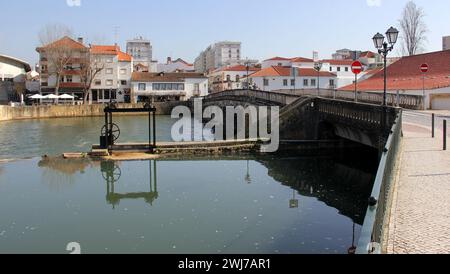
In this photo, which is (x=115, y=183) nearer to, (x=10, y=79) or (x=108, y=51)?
(x=108, y=51)

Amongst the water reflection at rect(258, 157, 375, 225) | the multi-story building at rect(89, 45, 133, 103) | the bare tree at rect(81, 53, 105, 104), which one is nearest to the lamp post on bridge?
the water reflection at rect(258, 157, 375, 225)

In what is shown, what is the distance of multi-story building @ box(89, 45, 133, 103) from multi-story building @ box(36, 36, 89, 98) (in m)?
2.74

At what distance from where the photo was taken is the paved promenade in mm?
8648

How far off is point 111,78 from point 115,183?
73.9 meters

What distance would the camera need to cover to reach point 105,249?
13.1m

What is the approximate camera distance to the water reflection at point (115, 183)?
19741 mm

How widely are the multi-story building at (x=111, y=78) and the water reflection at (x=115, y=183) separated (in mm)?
67149

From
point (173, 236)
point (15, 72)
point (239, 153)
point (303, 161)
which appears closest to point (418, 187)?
point (173, 236)

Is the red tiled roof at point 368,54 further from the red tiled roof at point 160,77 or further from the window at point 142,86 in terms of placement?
the window at point 142,86

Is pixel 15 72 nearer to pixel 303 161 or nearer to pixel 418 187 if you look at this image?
pixel 303 161

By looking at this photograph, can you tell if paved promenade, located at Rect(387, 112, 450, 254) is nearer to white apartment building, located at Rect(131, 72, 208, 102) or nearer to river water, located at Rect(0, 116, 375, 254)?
river water, located at Rect(0, 116, 375, 254)

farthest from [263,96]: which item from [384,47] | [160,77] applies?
[160,77]

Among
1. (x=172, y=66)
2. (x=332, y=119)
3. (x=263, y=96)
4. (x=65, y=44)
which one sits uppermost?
(x=172, y=66)

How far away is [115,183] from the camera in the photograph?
75.8 ft
